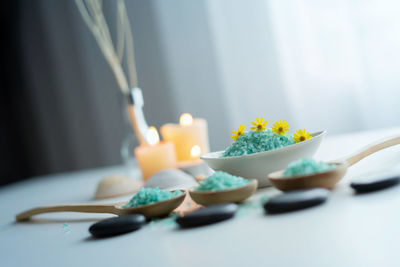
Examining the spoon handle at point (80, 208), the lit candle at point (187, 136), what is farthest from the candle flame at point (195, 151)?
the spoon handle at point (80, 208)

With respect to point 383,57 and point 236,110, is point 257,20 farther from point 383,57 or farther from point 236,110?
point 383,57

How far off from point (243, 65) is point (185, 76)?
384mm

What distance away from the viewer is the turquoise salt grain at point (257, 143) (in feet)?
2.15

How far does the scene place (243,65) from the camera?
2295 mm

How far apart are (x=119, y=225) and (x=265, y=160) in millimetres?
224

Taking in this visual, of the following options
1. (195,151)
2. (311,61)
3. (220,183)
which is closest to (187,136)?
(195,151)

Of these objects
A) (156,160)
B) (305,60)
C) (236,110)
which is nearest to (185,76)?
(236,110)

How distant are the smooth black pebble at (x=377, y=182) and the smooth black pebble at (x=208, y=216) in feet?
0.47

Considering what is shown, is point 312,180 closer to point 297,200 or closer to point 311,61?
point 297,200

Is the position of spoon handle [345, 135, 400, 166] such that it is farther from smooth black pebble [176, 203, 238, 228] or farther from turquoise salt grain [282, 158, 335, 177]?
smooth black pebble [176, 203, 238, 228]

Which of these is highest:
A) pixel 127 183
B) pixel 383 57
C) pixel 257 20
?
pixel 257 20

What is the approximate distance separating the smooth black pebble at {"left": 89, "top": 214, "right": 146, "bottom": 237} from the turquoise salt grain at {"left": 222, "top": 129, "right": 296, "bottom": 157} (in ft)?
0.63

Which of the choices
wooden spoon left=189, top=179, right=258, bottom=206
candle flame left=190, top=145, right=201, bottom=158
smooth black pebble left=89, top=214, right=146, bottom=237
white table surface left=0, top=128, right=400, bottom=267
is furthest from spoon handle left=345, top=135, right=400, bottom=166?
candle flame left=190, top=145, right=201, bottom=158

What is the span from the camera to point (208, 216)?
1.63 feet
